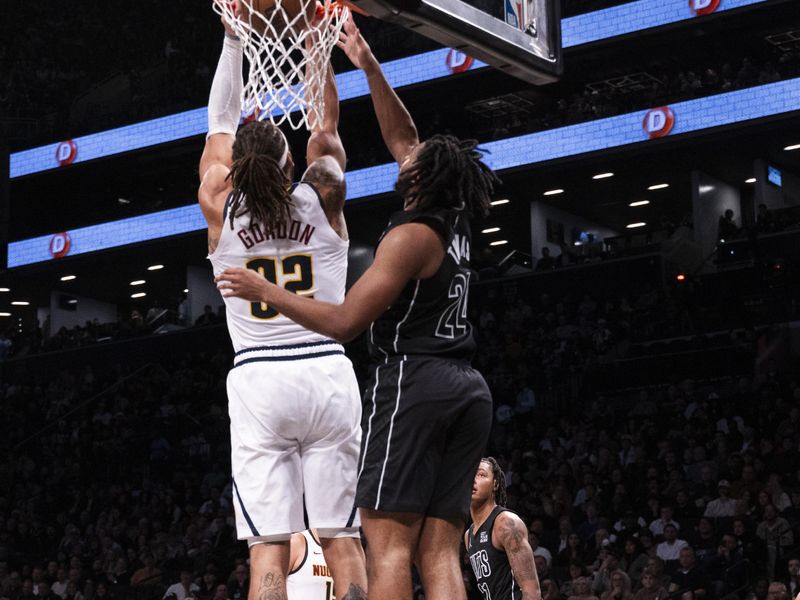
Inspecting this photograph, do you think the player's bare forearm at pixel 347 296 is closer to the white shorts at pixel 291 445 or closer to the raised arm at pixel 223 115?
the white shorts at pixel 291 445

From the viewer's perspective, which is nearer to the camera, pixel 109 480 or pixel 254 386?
pixel 254 386

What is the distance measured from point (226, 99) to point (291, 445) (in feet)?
5.00

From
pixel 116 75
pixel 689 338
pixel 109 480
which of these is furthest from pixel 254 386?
pixel 116 75

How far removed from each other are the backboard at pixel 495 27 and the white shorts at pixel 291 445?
165 cm

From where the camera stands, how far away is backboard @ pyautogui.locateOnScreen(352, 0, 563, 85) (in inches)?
222

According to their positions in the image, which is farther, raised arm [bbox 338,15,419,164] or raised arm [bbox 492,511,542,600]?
raised arm [bbox 492,511,542,600]

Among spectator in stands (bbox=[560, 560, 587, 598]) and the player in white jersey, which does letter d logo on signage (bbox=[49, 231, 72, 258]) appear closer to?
spectator in stands (bbox=[560, 560, 587, 598])

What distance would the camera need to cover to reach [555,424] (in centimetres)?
1934

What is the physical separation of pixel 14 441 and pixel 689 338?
1509 cm

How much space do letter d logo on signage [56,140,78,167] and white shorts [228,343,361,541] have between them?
2853cm

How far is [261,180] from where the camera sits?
4703 mm

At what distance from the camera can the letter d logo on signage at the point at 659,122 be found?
24.7 meters

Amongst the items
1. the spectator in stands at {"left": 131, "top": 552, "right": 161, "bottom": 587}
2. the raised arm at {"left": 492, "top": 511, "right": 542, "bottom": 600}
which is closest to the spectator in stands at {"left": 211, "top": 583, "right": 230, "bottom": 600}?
the spectator in stands at {"left": 131, "top": 552, "right": 161, "bottom": 587}

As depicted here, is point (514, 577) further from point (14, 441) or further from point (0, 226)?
point (14, 441)
